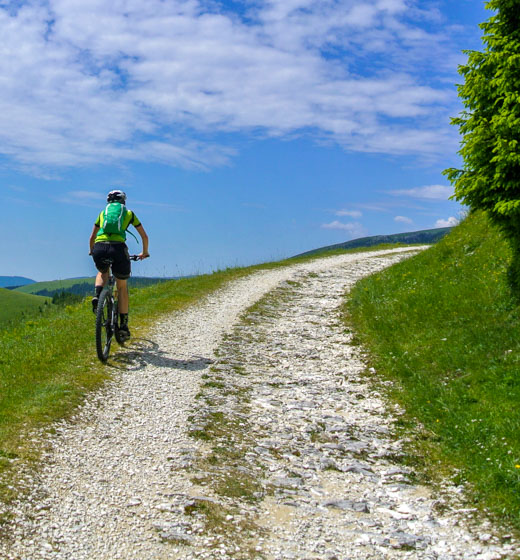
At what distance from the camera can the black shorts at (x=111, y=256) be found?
37.5 ft

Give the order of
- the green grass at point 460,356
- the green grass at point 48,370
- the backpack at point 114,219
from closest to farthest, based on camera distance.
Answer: the green grass at point 460,356 → the green grass at point 48,370 → the backpack at point 114,219

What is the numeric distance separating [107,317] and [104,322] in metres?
0.17

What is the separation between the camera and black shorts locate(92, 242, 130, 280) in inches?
450

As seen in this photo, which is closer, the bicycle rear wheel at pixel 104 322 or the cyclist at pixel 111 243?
the bicycle rear wheel at pixel 104 322

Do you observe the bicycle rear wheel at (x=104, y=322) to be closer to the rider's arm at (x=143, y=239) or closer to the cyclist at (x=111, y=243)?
the cyclist at (x=111, y=243)

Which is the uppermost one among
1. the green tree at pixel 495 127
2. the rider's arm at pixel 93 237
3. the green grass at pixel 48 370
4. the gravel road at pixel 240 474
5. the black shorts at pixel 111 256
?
the green tree at pixel 495 127

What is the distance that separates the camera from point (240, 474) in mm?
7000

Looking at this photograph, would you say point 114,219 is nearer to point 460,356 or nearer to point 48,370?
point 48,370

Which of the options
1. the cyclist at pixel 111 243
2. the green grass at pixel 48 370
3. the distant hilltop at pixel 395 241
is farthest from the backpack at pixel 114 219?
the distant hilltop at pixel 395 241

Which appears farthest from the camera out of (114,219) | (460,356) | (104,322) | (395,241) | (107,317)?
(395,241)

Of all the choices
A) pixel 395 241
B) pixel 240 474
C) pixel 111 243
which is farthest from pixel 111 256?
pixel 395 241

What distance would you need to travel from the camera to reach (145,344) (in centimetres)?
1362

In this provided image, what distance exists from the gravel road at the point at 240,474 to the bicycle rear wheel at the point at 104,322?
0.47m

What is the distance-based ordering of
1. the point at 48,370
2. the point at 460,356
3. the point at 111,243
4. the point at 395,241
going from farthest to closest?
the point at 395,241
the point at 111,243
the point at 460,356
the point at 48,370
